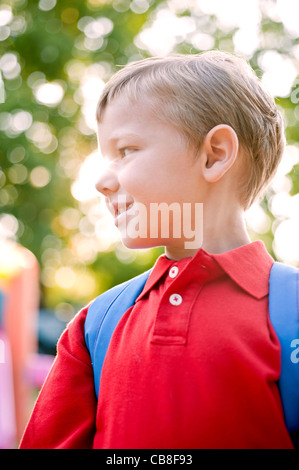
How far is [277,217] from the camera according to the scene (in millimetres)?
5074

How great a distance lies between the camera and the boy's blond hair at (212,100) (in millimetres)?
1004

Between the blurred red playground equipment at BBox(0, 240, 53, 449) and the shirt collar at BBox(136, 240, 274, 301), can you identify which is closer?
the shirt collar at BBox(136, 240, 274, 301)

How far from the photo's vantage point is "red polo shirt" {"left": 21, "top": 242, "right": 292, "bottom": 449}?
83 centimetres

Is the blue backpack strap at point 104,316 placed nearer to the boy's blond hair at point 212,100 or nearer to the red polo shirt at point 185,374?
the red polo shirt at point 185,374

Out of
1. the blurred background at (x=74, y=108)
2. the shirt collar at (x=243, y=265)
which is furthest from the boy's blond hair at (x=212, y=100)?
the blurred background at (x=74, y=108)

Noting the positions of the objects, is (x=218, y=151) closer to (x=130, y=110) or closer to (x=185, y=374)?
(x=130, y=110)

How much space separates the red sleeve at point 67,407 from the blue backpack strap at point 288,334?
1.23ft

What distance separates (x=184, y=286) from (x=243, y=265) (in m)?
0.12

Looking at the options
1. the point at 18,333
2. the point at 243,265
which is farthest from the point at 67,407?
the point at 18,333

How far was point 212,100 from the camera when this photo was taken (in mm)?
1014

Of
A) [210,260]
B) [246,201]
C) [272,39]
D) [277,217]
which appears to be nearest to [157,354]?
[210,260]

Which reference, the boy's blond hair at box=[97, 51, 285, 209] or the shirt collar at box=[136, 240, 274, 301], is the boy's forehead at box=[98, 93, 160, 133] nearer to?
the boy's blond hair at box=[97, 51, 285, 209]

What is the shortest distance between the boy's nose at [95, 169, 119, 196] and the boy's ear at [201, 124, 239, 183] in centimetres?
17

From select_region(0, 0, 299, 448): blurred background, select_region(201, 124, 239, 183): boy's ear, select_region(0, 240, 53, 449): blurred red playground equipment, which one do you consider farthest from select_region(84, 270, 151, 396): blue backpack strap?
select_region(0, 0, 299, 448): blurred background
